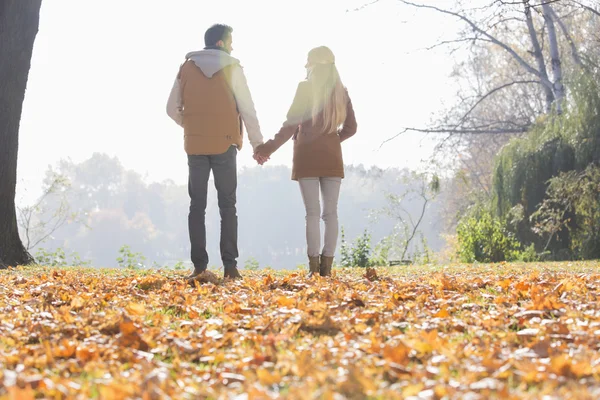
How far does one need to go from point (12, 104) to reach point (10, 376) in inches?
311

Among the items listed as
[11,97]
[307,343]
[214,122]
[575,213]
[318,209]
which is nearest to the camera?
[307,343]

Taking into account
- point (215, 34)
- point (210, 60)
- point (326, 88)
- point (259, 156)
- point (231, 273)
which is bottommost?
point (231, 273)

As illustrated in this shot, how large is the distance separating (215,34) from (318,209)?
1.82 metres

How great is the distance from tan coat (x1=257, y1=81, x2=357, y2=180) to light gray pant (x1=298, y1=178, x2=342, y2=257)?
100 millimetres

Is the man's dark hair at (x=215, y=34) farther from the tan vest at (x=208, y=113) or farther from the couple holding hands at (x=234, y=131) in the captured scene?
the tan vest at (x=208, y=113)

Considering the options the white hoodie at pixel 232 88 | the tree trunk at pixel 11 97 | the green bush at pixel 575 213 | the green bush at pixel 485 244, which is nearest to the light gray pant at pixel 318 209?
the white hoodie at pixel 232 88

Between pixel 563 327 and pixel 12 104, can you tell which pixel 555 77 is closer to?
pixel 12 104

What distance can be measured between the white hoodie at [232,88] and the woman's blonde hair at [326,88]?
56 cm

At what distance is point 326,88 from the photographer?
20.7ft

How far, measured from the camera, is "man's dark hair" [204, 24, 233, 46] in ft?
20.7

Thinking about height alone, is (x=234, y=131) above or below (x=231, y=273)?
above

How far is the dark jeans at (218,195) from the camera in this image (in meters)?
6.24

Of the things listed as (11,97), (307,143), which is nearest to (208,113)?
(307,143)

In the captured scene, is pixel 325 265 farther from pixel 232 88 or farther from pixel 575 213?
pixel 575 213
